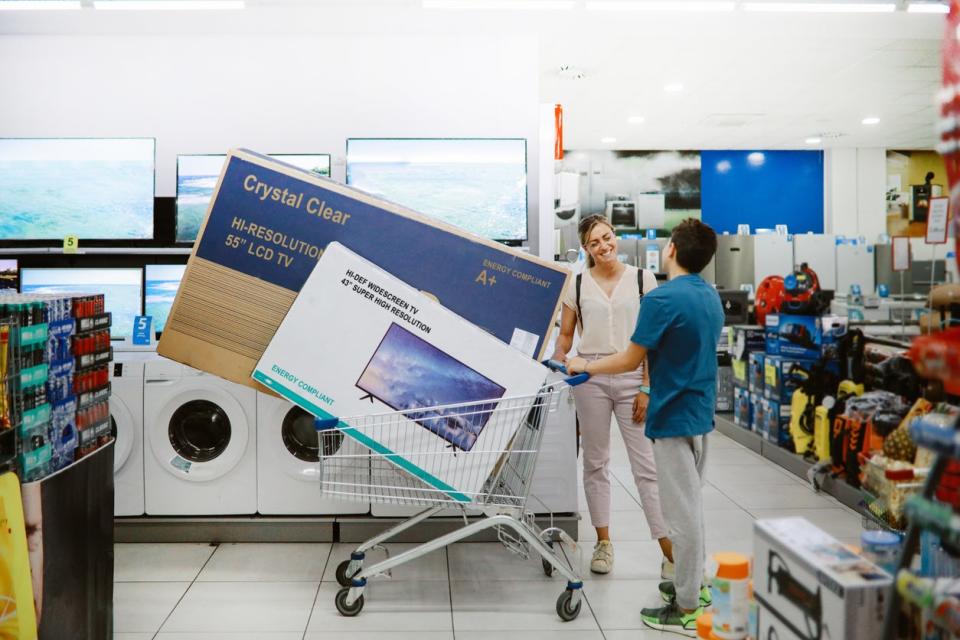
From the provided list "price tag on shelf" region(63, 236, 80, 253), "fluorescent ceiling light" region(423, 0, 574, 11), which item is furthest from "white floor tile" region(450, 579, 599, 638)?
"fluorescent ceiling light" region(423, 0, 574, 11)

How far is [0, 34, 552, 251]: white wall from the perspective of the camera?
16.5 ft

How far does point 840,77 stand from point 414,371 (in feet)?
23.0

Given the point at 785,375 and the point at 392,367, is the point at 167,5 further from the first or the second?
the point at 785,375

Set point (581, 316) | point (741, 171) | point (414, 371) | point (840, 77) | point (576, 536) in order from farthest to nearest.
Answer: point (741, 171) < point (840, 77) < point (576, 536) < point (581, 316) < point (414, 371)

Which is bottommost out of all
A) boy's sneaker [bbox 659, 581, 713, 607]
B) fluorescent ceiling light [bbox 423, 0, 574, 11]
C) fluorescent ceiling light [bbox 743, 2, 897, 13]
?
boy's sneaker [bbox 659, 581, 713, 607]

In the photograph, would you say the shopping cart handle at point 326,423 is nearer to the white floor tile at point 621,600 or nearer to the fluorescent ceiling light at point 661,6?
the white floor tile at point 621,600

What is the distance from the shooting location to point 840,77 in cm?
800

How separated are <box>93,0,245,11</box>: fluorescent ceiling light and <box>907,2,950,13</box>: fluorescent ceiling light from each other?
4431 mm

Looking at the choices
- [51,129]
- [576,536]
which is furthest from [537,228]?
[51,129]

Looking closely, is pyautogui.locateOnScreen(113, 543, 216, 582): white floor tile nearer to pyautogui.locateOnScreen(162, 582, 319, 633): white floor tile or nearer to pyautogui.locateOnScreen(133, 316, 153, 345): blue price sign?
pyautogui.locateOnScreen(162, 582, 319, 633): white floor tile

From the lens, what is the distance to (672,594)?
3.08m

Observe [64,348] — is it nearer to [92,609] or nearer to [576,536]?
[92,609]

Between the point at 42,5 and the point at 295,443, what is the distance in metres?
3.04

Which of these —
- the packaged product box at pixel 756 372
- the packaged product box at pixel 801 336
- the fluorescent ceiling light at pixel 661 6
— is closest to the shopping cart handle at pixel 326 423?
the fluorescent ceiling light at pixel 661 6
